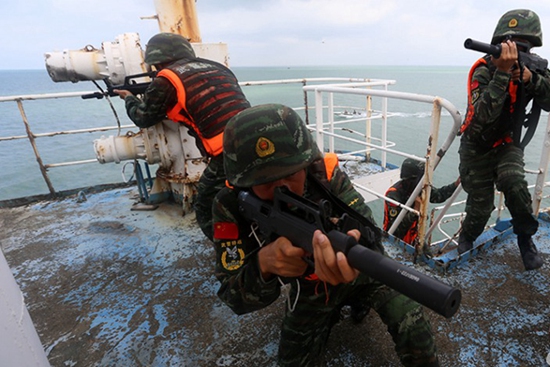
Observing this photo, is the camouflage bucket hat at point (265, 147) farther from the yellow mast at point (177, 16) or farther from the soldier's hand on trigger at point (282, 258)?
the yellow mast at point (177, 16)

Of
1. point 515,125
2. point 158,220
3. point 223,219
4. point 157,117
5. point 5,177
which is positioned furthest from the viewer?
point 5,177

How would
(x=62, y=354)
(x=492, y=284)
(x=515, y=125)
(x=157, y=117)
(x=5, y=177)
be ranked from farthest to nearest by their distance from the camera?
(x=5, y=177) < (x=157, y=117) < (x=515, y=125) < (x=492, y=284) < (x=62, y=354)

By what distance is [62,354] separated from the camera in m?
2.00

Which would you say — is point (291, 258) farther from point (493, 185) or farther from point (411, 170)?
point (411, 170)

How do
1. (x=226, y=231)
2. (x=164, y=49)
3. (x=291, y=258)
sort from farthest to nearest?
(x=164, y=49)
(x=226, y=231)
(x=291, y=258)

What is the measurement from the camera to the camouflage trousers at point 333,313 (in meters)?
1.55

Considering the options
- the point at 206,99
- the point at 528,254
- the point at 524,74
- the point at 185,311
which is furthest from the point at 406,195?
the point at 185,311

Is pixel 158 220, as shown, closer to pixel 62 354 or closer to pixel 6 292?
pixel 62 354

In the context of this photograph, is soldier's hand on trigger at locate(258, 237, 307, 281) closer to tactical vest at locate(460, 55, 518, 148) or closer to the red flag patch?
the red flag patch

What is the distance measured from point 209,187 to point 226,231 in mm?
1013

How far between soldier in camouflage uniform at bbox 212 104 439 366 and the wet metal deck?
0.89 feet

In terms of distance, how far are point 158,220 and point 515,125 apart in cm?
350

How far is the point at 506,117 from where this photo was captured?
2.48 m

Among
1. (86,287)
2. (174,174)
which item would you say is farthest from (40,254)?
(174,174)
